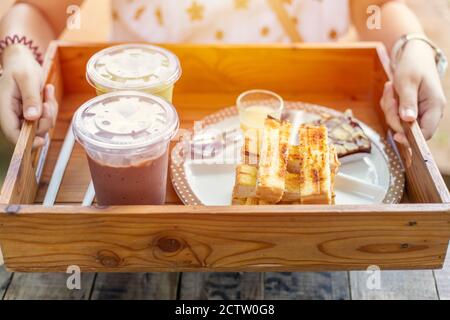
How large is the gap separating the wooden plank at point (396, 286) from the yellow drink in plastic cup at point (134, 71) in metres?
0.68

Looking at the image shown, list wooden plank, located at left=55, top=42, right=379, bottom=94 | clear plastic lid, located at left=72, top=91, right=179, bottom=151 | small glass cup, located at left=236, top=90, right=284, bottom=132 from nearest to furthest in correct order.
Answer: clear plastic lid, located at left=72, top=91, right=179, bottom=151 → small glass cup, located at left=236, top=90, right=284, bottom=132 → wooden plank, located at left=55, top=42, right=379, bottom=94

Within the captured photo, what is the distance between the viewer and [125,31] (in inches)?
66.4

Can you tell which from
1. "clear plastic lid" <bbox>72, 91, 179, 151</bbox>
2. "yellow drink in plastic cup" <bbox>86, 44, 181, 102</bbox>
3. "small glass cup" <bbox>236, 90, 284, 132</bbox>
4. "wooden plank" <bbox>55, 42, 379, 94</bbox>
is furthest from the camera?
"wooden plank" <bbox>55, 42, 379, 94</bbox>

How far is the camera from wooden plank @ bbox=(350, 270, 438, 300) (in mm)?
1416

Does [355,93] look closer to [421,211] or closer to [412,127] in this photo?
[412,127]

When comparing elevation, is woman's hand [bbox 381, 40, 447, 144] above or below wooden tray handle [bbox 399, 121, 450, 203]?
above

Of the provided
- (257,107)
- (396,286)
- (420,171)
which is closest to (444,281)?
(396,286)

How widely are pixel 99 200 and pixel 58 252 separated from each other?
11cm

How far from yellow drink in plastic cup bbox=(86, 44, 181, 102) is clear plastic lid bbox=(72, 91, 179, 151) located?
0.22 ft

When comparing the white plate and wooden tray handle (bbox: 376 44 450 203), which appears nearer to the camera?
wooden tray handle (bbox: 376 44 450 203)

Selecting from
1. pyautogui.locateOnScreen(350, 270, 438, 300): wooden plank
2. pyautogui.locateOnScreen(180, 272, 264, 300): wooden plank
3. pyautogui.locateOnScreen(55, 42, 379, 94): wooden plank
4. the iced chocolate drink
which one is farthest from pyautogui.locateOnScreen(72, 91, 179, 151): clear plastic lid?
pyautogui.locateOnScreen(350, 270, 438, 300): wooden plank

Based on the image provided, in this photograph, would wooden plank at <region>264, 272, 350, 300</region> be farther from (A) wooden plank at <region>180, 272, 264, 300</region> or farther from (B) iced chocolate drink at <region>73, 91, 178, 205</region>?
(B) iced chocolate drink at <region>73, 91, 178, 205</region>

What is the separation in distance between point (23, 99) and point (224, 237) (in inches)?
19.6

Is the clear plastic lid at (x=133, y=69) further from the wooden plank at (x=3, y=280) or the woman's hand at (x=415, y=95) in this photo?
the wooden plank at (x=3, y=280)
